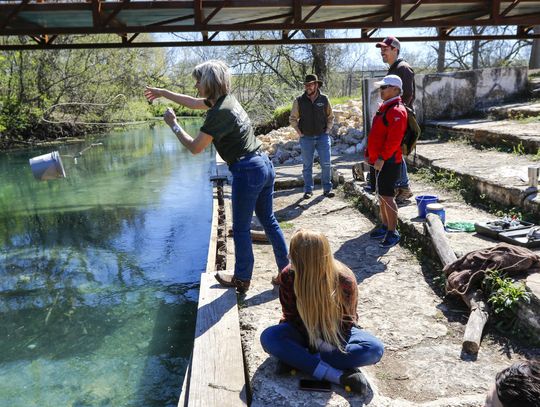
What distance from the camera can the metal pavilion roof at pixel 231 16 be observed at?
333 inches

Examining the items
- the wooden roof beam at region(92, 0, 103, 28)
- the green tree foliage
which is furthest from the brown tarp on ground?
the green tree foliage

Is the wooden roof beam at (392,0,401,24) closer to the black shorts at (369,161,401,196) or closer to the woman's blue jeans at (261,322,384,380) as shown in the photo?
the black shorts at (369,161,401,196)

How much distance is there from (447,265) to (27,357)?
156 inches

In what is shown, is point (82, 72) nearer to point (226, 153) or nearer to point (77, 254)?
point (77, 254)

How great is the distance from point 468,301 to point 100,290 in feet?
14.9

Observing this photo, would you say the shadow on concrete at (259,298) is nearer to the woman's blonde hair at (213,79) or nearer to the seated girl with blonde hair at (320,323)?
the seated girl with blonde hair at (320,323)

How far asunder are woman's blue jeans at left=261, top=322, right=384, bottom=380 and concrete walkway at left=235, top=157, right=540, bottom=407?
14 centimetres

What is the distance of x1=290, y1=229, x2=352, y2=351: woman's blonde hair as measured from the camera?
262 centimetres

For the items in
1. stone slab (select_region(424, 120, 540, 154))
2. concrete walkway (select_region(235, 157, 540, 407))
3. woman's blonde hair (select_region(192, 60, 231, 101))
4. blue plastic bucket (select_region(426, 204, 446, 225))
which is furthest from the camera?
stone slab (select_region(424, 120, 540, 154))

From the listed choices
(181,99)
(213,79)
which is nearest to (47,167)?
(181,99)

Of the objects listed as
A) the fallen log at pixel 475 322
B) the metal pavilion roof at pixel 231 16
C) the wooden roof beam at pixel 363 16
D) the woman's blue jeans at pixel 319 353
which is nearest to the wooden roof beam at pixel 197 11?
the metal pavilion roof at pixel 231 16

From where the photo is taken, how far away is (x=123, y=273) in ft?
22.4

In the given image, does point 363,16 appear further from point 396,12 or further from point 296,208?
point 296,208

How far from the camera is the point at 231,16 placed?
927 cm
